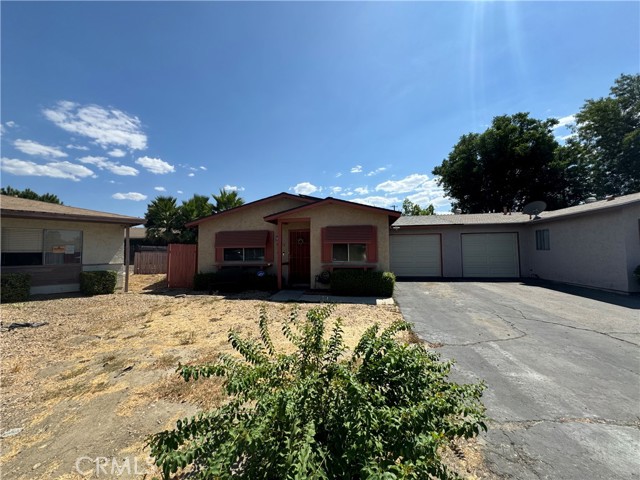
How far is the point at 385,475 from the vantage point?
1.20 metres

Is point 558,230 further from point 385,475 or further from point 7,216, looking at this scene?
point 7,216

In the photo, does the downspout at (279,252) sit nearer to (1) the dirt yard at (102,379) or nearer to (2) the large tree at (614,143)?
(1) the dirt yard at (102,379)

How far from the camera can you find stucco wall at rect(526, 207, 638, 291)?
884 centimetres

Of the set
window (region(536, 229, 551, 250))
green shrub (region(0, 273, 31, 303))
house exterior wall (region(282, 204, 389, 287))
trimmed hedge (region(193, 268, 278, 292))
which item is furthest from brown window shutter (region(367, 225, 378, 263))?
green shrub (region(0, 273, 31, 303))

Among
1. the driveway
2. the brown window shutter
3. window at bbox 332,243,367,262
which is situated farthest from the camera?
window at bbox 332,243,367,262

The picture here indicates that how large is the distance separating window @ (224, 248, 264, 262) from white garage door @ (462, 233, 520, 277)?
1054cm

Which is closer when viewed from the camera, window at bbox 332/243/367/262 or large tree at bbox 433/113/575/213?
window at bbox 332/243/367/262

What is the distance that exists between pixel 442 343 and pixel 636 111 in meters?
31.3

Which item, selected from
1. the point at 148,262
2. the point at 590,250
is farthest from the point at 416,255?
the point at 148,262

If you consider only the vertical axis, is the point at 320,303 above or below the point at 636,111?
below

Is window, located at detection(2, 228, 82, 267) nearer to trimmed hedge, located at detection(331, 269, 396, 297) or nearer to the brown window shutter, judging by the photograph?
trimmed hedge, located at detection(331, 269, 396, 297)

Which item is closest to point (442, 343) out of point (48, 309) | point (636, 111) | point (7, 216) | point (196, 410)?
point (196, 410)

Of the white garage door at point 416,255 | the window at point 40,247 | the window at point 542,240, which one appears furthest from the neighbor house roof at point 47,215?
the window at point 542,240

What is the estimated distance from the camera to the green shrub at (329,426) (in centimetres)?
138
